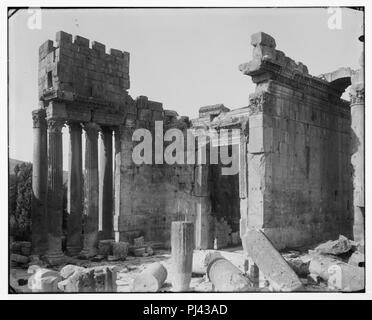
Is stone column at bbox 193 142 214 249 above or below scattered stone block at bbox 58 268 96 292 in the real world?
above

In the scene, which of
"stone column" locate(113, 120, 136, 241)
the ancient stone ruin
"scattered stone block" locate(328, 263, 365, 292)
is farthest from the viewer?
"stone column" locate(113, 120, 136, 241)

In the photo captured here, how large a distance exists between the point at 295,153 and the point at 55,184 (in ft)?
26.1

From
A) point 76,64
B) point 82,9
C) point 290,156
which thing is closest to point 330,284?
point 290,156

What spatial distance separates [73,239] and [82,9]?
27.0 ft

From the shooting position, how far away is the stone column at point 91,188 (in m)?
A: 14.2

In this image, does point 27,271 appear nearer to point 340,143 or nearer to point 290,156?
point 290,156

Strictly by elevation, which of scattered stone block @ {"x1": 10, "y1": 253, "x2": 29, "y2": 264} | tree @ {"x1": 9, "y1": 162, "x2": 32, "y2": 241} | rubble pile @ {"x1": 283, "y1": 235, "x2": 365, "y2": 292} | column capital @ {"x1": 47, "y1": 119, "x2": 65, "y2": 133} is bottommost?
scattered stone block @ {"x1": 10, "y1": 253, "x2": 29, "y2": 264}

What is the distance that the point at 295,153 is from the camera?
13.0 metres

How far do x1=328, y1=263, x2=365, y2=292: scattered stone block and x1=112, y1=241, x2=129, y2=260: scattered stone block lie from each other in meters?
7.14

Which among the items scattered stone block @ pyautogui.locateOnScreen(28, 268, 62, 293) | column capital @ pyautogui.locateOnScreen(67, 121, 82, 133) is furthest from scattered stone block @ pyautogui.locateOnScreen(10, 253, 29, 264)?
column capital @ pyautogui.locateOnScreen(67, 121, 82, 133)

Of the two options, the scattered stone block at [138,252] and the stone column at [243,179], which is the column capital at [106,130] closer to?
the scattered stone block at [138,252]

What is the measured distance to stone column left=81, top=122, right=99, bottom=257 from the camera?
14.2 meters

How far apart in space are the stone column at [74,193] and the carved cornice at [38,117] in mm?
908

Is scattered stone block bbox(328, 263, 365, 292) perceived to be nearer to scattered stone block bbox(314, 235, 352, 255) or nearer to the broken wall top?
scattered stone block bbox(314, 235, 352, 255)
